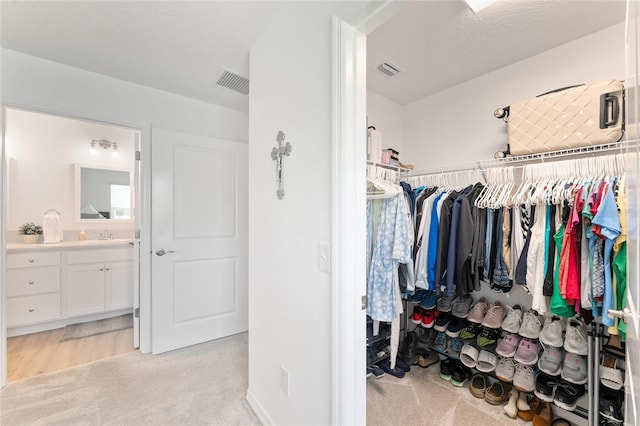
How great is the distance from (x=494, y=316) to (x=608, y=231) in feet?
3.10

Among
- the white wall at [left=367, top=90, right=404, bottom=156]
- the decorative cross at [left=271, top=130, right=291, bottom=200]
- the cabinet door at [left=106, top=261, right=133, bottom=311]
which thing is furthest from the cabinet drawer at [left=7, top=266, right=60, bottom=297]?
the white wall at [left=367, top=90, right=404, bottom=156]

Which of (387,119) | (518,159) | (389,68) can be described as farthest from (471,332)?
(389,68)

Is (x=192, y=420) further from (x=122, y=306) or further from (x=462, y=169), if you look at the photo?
(x=462, y=169)

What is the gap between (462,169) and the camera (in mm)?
2238

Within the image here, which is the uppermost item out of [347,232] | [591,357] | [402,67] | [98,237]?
[402,67]

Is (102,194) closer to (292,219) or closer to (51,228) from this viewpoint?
(51,228)

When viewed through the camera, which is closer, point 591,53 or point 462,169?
point 591,53

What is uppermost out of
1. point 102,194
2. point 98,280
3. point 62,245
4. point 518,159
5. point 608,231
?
point 518,159

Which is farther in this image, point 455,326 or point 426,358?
point 426,358

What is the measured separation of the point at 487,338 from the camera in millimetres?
1892

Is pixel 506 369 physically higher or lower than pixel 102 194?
lower

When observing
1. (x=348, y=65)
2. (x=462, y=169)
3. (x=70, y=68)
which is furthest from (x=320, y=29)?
(x=70, y=68)

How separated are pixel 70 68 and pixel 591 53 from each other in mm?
3616

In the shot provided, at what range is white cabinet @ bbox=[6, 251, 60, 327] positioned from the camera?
2604mm
